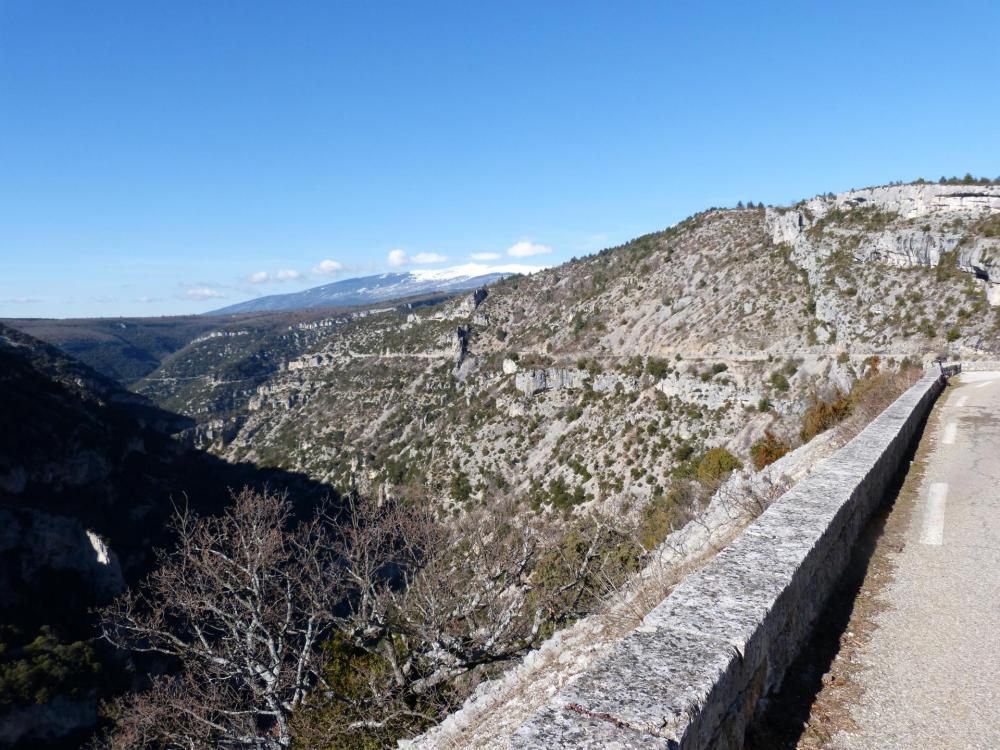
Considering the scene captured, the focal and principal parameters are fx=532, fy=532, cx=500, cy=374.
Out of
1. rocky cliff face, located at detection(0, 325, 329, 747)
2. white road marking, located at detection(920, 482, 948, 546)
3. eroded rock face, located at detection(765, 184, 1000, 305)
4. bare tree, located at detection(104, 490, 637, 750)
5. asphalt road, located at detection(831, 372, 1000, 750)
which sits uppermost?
eroded rock face, located at detection(765, 184, 1000, 305)

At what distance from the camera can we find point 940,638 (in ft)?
13.1

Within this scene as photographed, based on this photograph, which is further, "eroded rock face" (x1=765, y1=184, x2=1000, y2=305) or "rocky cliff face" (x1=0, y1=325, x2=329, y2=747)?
"eroded rock face" (x1=765, y1=184, x2=1000, y2=305)

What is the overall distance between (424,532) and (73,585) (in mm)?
40322

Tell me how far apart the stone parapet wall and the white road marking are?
1101 mm

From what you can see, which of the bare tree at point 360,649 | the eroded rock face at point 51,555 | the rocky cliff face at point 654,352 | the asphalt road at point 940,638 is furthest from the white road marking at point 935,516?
the eroded rock face at point 51,555

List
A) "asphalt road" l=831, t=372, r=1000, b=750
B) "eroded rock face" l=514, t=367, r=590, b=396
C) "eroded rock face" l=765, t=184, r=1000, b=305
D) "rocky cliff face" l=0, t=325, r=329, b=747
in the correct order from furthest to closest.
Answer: "eroded rock face" l=514, t=367, r=590, b=396 → "eroded rock face" l=765, t=184, r=1000, b=305 → "rocky cliff face" l=0, t=325, r=329, b=747 → "asphalt road" l=831, t=372, r=1000, b=750

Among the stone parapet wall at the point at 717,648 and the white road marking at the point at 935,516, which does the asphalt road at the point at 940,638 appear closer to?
the white road marking at the point at 935,516

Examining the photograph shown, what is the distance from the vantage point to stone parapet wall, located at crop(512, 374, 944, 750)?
2539mm

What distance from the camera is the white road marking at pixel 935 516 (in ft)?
19.4

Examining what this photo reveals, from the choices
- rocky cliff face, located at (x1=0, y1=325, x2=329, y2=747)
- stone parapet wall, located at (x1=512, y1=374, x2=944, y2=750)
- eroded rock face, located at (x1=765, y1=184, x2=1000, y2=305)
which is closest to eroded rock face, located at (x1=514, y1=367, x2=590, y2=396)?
eroded rock face, located at (x1=765, y1=184, x2=1000, y2=305)

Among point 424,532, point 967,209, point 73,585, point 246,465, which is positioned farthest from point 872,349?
point 246,465

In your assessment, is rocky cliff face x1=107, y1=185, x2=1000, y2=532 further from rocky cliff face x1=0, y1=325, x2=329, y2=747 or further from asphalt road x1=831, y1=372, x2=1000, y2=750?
asphalt road x1=831, y1=372, x2=1000, y2=750

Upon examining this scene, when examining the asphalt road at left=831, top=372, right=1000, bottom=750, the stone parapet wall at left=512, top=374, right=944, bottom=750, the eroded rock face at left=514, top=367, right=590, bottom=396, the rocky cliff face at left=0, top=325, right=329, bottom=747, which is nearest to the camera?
the stone parapet wall at left=512, top=374, right=944, bottom=750

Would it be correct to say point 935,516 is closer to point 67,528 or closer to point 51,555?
point 51,555
